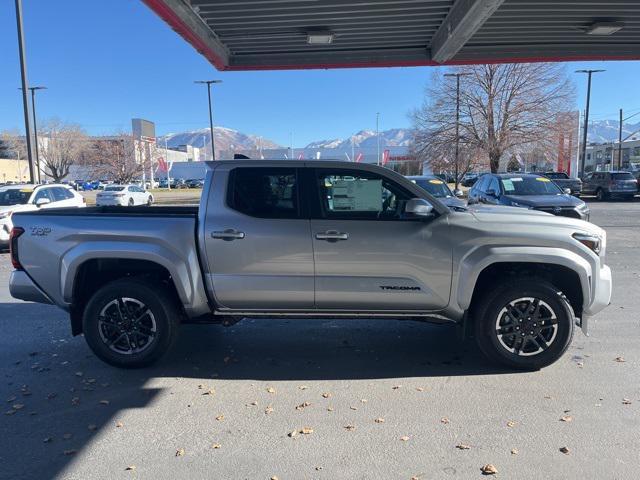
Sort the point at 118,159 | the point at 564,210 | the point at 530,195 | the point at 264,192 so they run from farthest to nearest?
the point at 118,159 < the point at 530,195 < the point at 564,210 < the point at 264,192

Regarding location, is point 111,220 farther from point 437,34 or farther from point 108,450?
point 437,34

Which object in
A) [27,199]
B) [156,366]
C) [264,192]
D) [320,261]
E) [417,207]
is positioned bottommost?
[156,366]

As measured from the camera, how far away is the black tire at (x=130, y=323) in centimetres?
452

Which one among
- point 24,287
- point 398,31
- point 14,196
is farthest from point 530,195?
point 14,196

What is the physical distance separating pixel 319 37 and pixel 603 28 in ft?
14.7

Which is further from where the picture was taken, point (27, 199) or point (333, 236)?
point (27, 199)

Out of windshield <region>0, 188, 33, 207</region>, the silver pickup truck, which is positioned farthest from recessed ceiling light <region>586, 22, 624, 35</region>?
windshield <region>0, 188, 33, 207</region>

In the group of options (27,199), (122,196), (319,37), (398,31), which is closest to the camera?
(319,37)

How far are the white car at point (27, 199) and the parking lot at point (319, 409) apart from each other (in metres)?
7.76

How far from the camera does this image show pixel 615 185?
28.3m

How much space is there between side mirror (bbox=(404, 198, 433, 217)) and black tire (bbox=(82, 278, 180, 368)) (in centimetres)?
234

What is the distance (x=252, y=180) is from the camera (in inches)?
179

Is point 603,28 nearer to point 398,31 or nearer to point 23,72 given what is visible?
point 398,31

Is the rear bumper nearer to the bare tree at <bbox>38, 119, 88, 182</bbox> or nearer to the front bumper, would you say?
the front bumper
